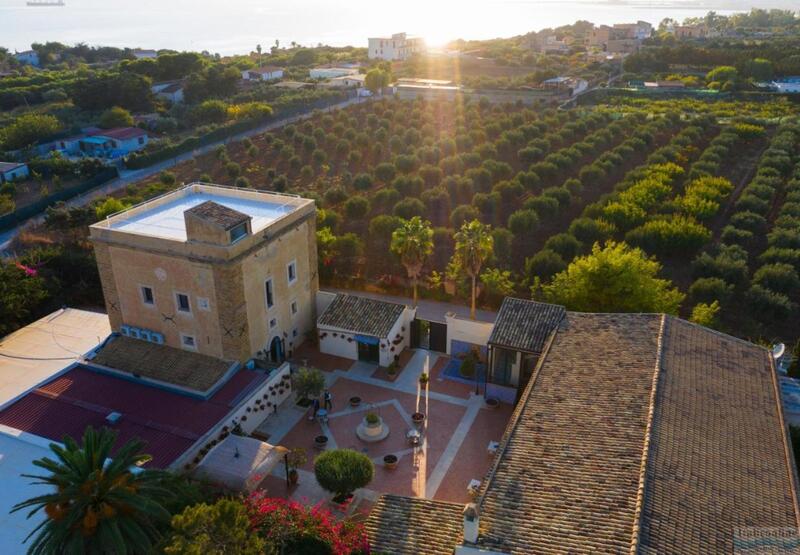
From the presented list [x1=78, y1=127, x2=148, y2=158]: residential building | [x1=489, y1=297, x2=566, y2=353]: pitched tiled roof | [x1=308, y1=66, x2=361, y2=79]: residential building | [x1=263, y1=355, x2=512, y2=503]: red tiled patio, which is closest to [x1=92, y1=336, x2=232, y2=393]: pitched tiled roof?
[x1=263, y1=355, x2=512, y2=503]: red tiled patio

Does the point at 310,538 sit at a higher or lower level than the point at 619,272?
lower

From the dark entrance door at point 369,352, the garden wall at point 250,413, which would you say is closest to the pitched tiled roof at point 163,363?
the garden wall at point 250,413

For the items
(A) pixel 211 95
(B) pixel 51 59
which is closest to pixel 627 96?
(A) pixel 211 95

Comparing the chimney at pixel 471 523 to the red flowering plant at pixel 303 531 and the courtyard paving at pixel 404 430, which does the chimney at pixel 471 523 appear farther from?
the courtyard paving at pixel 404 430

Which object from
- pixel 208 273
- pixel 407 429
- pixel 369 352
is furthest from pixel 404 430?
pixel 208 273

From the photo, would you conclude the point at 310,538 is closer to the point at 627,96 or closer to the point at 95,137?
the point at 95,137

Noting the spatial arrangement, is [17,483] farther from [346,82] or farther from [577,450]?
[346,82]
